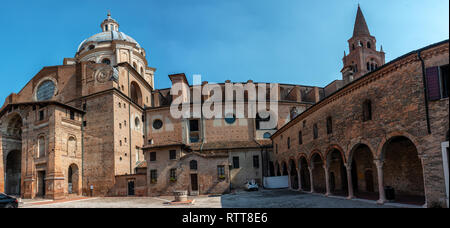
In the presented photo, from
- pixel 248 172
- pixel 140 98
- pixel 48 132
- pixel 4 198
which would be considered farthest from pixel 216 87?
pixel 4 198

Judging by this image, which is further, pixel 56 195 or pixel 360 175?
pixel 56 195

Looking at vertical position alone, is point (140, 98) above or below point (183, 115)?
above

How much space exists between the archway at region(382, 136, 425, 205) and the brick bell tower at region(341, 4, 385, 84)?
27.9m

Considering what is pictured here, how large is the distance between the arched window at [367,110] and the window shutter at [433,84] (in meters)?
3.55

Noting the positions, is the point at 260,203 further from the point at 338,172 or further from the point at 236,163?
the point at 236,163

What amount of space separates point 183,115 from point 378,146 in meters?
27.2

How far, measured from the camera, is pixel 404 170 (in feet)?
57.1

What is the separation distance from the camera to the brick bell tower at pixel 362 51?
43.6 m

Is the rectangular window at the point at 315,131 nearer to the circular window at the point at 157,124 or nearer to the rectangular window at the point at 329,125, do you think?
the rectangular window at the point at 329,125

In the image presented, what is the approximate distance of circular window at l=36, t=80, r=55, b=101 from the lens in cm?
3500

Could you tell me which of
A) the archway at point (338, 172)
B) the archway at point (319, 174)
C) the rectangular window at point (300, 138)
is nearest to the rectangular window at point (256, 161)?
the archway at point (319, 174)

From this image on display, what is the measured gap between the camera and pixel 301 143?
2419 cm

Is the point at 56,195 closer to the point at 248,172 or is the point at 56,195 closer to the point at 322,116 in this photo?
the point at 248,172

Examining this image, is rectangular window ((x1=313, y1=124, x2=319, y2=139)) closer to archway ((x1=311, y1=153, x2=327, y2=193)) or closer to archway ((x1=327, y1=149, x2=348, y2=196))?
archway ((x1=327, y1=149, x2=348, y2=196))
